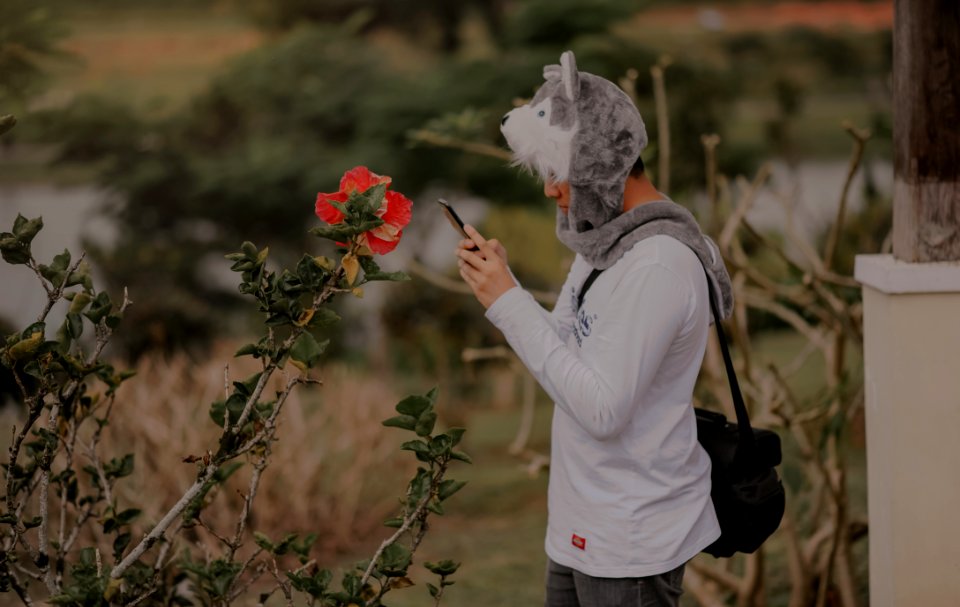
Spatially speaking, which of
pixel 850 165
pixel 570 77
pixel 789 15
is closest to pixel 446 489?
pixel 570 77

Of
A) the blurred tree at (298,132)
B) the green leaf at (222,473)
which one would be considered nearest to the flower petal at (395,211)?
the green leaf at (222,473)

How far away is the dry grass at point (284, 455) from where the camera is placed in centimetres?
441

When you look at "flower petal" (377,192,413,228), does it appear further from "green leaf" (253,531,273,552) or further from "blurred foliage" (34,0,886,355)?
"blurred foliage" (34,0,886,355)

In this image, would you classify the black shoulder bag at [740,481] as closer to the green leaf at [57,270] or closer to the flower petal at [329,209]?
the flower petal at [329,209]

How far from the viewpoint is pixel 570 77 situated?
81.6 inches

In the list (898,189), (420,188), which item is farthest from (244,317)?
(898,189)

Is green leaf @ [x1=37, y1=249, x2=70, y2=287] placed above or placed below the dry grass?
above

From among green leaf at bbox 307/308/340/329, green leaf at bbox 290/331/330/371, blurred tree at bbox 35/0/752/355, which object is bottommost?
blurred tree at bbox 35/0/752/355

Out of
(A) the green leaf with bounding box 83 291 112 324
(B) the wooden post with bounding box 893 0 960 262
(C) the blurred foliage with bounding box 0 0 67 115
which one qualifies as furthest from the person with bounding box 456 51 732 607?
(C) the blurred foliage with bounding box 0 0 67 115

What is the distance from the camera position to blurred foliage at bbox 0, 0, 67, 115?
726 centimetres

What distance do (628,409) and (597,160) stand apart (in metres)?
0.44

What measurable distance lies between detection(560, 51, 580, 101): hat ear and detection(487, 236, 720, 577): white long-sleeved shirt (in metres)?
0.29

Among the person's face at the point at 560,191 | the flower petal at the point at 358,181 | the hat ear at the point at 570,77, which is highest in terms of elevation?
the hat ear at the point at 570,77

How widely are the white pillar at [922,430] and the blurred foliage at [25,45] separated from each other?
226 inches
